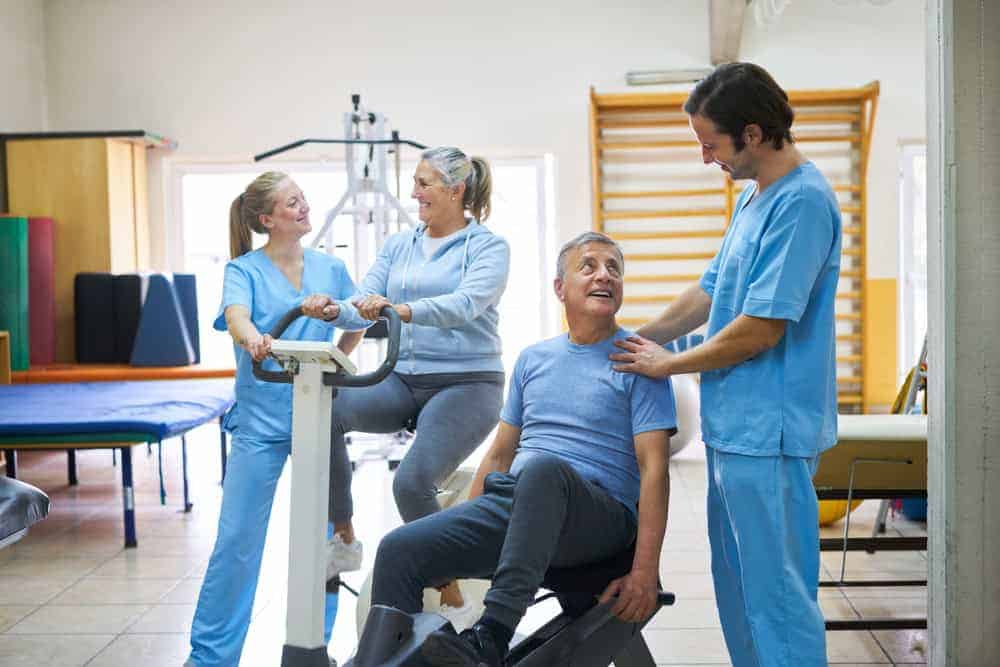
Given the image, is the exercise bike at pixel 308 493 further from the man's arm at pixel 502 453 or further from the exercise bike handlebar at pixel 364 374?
the man's arm at pixel 502 453

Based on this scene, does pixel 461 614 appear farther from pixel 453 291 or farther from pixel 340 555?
pixel 453 291

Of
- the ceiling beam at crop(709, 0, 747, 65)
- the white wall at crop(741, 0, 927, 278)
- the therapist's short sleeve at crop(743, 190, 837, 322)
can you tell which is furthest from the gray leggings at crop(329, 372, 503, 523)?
the white wall at crop(741, 0, 927, 278)

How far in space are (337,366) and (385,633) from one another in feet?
1.67

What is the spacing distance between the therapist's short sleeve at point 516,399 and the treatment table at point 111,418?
6.96ft

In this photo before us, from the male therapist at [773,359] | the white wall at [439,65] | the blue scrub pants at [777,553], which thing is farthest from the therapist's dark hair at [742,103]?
the white wall at [439,65]

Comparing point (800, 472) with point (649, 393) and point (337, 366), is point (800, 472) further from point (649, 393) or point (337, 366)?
point (337, 366)

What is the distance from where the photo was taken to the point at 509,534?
1959 millimetres

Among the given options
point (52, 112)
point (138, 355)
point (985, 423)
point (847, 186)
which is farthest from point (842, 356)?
point (52, 112)

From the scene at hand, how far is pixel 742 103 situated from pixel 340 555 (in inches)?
66.5

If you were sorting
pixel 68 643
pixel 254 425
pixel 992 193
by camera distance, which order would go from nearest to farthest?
1. pixel 992 193
2. pixel 254 425
3. pixel 68 643

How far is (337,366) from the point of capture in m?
1.98

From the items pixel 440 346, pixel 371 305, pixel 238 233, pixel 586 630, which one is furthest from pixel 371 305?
pixel 586 630

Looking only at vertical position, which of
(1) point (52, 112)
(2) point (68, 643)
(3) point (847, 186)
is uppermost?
(1) point (52, 112)

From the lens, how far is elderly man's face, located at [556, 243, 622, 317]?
2.25 m
